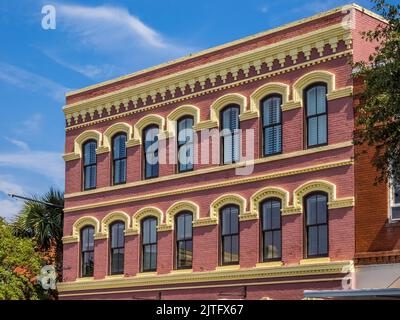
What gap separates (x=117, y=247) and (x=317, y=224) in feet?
33.9

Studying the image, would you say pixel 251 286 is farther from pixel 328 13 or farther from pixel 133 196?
pixel 328 13

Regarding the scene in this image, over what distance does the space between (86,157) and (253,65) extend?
10123 millimetres

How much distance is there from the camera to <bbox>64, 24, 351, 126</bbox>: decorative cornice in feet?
85.6

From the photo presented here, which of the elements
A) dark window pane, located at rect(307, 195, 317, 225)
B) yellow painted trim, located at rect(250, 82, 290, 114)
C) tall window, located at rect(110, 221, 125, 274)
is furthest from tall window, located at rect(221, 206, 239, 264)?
tall window, located at rect(110, 221, 125, 274)

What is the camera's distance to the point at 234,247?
2808 cm

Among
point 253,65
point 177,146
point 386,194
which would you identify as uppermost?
point 253,65

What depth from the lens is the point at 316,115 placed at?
26.0 meters

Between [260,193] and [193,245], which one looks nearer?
[260,193]

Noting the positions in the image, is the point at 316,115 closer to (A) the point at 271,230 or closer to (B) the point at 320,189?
(B) the point at 320,189

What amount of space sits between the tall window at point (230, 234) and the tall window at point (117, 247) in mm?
5567

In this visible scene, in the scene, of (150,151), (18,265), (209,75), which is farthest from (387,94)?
(18,265)

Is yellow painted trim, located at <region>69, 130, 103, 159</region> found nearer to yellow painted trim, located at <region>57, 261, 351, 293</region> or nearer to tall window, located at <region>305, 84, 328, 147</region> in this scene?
yellow painted trim, located at <region>57, 261, 351, 293</region>
